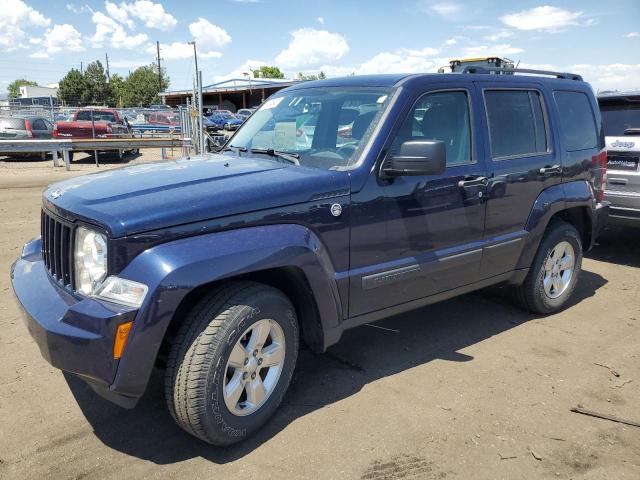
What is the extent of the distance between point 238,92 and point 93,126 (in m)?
44.6

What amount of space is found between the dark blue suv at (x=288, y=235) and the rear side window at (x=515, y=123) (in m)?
0.02

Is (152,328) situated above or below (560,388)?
above

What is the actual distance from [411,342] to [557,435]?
1.39 metres

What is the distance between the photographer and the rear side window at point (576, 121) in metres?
4.81

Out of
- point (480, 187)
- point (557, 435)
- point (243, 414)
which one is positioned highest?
point (480, 187)

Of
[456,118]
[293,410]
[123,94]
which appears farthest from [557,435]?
[123,94]

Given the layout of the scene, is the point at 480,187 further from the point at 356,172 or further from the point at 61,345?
the point at 61,345

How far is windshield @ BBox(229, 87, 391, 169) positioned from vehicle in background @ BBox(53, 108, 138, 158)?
52.5 feet

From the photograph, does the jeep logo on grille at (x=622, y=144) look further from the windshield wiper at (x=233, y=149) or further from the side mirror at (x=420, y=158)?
the windshield wiper at (x=233, y=149)

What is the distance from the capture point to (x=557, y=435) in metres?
3.09

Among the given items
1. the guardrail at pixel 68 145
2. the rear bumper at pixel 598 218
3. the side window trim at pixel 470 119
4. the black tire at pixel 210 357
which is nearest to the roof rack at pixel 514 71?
the side window trim at pixel 470 119

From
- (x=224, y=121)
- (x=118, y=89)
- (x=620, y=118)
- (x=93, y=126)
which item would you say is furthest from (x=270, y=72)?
(x=620, y=118)

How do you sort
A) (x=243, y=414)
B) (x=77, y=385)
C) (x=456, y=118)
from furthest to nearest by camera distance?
(x=456, y=118) → (x=77, y=385) → (x=243, y=414)

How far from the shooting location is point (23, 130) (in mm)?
18312
